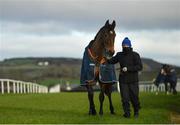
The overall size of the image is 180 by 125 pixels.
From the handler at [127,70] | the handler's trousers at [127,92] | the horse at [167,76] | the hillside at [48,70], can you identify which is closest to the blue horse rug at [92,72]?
the handler at [127,70]

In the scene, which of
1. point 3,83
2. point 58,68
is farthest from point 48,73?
point 3,83

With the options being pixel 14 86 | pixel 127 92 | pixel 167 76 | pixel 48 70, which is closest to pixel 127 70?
pixel 127 92

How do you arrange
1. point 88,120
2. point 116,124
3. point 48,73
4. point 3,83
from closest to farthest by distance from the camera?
1. point 116,124
2. point 88,120
3. point 3,83
4. point 48,73

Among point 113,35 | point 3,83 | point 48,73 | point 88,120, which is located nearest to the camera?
point 88,120

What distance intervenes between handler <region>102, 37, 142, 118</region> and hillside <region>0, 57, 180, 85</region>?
181ft

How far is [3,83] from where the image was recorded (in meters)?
39.8

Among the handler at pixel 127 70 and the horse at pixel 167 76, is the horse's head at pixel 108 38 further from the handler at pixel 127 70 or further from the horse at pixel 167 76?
the horse at pixel 167 76

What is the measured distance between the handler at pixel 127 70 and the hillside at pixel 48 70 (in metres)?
55.3

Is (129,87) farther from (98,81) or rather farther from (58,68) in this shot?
(58,68)

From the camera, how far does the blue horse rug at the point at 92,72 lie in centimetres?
1861

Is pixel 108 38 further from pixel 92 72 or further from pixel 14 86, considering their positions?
pixel 14 86

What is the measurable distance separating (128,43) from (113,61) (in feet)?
2.20

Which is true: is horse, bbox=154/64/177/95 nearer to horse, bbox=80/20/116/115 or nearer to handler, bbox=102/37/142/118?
horse, bbox=80/20/116/115

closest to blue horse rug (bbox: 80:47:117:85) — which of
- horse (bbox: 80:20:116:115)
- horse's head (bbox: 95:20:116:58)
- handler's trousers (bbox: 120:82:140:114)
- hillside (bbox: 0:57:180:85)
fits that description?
horse (bbox: 80:20:116:115)
